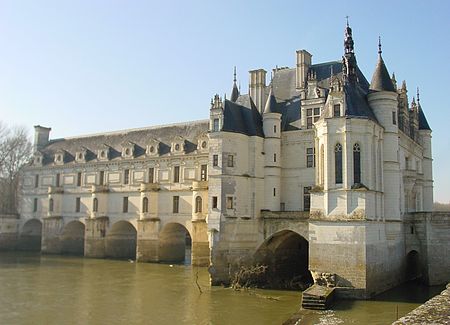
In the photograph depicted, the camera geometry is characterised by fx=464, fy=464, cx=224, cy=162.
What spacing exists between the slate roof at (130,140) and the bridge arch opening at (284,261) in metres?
12.6

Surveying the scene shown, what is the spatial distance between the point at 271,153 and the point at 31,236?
33351mm

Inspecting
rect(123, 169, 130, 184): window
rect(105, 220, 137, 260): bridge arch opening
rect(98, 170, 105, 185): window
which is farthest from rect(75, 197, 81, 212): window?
rect(123, 169, 130, 184): window

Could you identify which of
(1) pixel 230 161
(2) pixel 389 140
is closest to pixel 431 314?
(2) pixel 389 140

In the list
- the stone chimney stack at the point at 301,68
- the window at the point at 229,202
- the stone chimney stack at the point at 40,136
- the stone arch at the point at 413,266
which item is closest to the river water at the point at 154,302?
the stone arch at the point at 413,266

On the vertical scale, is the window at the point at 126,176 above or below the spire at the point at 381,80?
below

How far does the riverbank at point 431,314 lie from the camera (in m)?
8.81

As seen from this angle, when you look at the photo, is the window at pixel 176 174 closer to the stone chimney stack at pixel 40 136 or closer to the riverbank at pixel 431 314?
the stone chimney stack at pixel 40 136

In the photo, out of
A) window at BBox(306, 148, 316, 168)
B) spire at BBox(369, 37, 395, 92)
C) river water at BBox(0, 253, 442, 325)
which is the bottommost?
river water at BBox(0, 253, 442, 325)

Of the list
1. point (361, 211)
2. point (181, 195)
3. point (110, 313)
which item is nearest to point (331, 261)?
point (361, 211)

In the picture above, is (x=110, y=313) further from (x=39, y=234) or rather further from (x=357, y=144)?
(x=39, y=234)

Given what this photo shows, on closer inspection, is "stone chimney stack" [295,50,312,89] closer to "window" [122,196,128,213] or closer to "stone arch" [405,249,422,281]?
"stone arch" [405,249,422,281]

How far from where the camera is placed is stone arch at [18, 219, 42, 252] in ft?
165

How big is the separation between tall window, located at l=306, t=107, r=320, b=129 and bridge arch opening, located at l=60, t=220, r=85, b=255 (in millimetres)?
26870

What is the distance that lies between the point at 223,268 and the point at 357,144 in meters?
10.5
